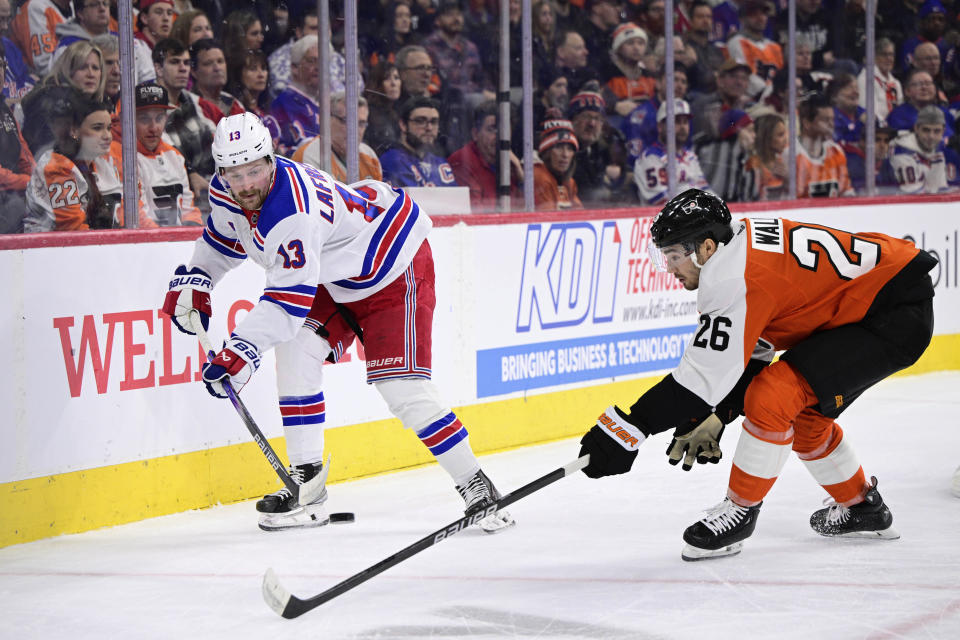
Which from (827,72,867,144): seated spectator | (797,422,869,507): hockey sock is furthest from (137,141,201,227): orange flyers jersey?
(827,72,867,144): seated spectator

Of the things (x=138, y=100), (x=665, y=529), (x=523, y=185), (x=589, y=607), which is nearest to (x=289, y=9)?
(x=138, y=100)

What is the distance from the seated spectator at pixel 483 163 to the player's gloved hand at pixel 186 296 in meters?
1.62

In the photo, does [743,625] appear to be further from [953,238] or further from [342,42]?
[953,238]

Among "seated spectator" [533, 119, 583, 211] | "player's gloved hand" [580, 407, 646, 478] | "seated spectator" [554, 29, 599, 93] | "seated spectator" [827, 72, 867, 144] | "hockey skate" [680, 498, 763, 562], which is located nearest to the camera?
"player's gloved hand" [580, 407, 646, 478]

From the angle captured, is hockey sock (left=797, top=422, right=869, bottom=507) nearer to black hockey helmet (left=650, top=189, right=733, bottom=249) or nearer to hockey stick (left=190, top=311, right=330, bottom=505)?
black hockey helmet (left=650, top=189, right=733, bottom=249)

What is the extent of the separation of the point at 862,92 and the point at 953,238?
3.21ft

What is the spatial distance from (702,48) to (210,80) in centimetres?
286

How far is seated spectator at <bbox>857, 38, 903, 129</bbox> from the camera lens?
6.86m

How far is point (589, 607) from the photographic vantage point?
106 inches

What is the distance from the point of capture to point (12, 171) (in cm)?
365

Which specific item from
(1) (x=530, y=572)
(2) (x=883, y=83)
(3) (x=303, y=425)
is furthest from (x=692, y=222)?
(2) (x=883, y=83)

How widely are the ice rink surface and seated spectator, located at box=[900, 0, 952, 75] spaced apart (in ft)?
12.0

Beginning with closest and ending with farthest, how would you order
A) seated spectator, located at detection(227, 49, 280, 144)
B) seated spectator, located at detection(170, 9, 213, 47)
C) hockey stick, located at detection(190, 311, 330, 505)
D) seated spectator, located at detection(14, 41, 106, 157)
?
hockey stick, located at detection(190, 311, 330, 505) → seated spectator, located at detection(14, 41, 106, 157) → seated spectator, located at detection(170, 9, 213, 47) → seated spectator, located at detection(227, 49, 280, 144)

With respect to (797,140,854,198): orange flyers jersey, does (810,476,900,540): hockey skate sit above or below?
below
